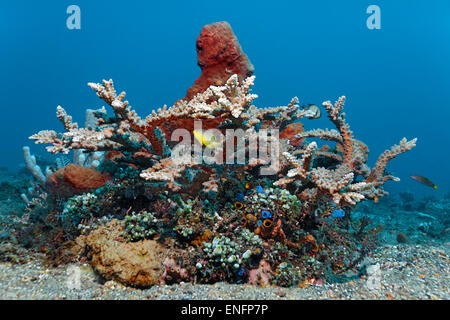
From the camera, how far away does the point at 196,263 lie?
11.3 feet

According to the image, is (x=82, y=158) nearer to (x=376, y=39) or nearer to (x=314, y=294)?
(x=314, y=294)

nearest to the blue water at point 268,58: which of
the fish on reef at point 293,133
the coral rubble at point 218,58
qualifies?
the fish on reef at point 293,133

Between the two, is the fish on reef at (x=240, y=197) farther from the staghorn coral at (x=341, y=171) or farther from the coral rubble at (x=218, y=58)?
the coral rubble at (x=218, y=58)

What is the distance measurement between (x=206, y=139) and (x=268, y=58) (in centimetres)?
12837

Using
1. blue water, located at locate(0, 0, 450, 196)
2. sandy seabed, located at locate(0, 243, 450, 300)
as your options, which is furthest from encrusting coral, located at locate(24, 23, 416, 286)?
blue water, located at locate(0, 0, 450, 196)

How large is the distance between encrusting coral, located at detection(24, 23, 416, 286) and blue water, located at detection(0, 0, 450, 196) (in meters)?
78.0

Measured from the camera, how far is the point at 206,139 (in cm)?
436

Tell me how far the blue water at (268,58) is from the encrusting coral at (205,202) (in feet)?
256

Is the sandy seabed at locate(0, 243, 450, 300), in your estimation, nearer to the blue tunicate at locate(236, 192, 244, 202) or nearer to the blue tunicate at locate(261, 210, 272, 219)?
the blue tunicate at locate(261, 210, 272, 219)

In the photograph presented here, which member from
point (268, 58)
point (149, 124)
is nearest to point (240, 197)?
point (149, 124)

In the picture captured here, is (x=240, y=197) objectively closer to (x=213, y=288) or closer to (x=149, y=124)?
(x=213, y=288)

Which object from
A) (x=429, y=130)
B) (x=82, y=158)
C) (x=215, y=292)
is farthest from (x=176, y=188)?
(x=429, y=130)

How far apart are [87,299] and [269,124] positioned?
4786 mm

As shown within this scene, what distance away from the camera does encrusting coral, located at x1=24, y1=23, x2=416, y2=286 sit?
3.47 metres
